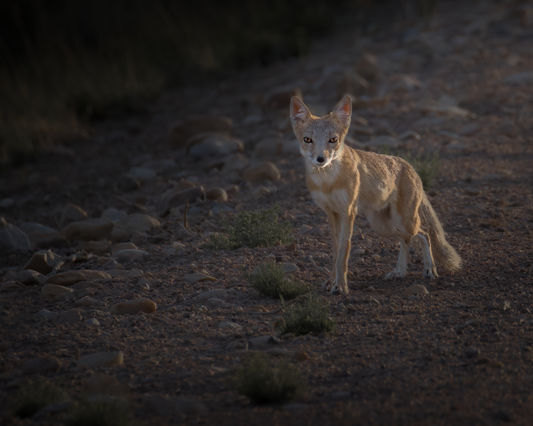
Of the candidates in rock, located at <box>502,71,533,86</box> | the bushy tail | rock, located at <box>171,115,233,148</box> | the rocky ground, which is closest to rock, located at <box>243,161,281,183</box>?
the rocky ground

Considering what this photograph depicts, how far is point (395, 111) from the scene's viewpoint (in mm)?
9953

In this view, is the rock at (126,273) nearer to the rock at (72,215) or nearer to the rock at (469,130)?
the rock at (72,215)

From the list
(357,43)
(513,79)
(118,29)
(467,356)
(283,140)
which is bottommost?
(467,356)

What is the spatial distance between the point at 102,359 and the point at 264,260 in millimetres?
2010

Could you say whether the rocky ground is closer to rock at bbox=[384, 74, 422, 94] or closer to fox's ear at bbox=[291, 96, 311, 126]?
rock at bbox=[384, 74, 422, 94]

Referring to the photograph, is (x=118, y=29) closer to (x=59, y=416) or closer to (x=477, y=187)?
(x=477, y=187)

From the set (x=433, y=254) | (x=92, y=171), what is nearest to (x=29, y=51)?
(x=92, y=171)

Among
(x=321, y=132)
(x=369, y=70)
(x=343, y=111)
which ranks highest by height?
(x=369, y=70)

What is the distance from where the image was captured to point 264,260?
5.23 m

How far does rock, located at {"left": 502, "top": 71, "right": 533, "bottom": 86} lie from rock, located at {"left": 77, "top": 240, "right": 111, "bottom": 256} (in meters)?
8.42

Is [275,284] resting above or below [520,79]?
below

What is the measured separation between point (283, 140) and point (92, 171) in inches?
139

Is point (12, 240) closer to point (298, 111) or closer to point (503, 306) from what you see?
point (298, 111)

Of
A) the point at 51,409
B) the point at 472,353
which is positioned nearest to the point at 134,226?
the point at 51,409
